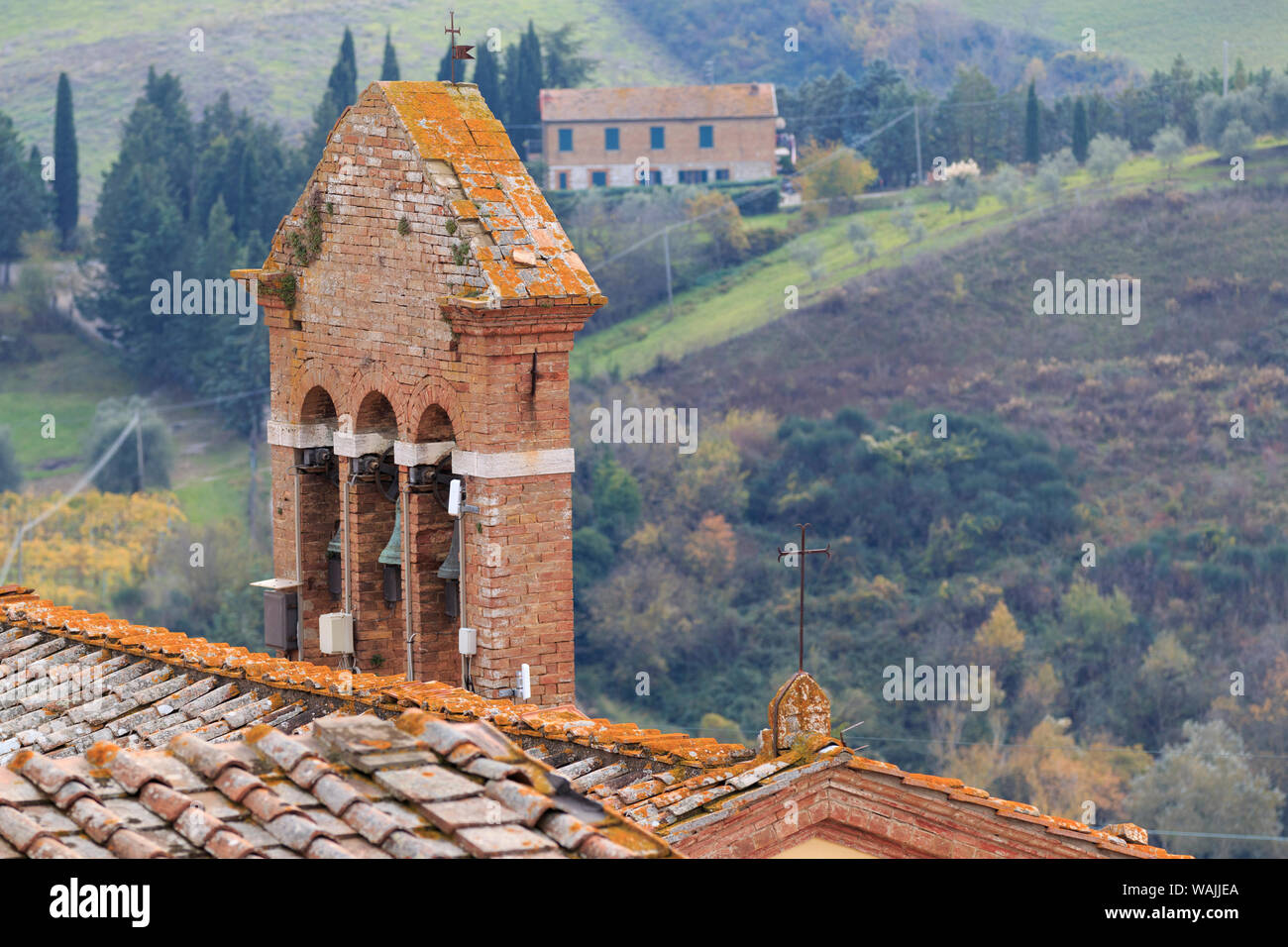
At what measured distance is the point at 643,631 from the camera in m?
59.8

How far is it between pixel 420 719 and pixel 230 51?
82537 mm

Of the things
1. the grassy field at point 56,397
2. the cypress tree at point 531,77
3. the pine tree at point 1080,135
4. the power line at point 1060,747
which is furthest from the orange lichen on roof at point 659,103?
the power line at point 1060,747

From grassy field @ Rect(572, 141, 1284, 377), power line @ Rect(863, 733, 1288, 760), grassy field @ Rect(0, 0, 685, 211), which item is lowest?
power line @ Rect(863, 733, 1288, 760)

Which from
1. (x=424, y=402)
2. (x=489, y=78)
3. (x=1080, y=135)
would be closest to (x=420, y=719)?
(x=424, y=402)

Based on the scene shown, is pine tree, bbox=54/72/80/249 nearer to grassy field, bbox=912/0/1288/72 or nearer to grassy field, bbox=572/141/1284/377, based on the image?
grassy field, bbox=572/141/1284/377

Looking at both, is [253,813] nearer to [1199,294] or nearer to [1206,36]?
[1199,294]

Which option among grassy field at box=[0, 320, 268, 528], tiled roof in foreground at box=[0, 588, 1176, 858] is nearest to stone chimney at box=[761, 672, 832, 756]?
tiled roof in foreground at box=[0, 588, 1176, 858]

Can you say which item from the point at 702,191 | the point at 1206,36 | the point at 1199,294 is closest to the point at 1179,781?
the point at 1199,294

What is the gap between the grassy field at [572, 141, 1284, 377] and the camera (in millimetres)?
69625

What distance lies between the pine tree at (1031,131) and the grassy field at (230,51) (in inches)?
686

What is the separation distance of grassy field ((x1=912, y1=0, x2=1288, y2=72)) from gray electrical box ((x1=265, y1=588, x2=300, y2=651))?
67.7m

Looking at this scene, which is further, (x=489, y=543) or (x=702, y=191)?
(x=702, y=191)

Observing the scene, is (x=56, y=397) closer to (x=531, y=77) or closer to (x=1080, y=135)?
(x=531, y=77)
